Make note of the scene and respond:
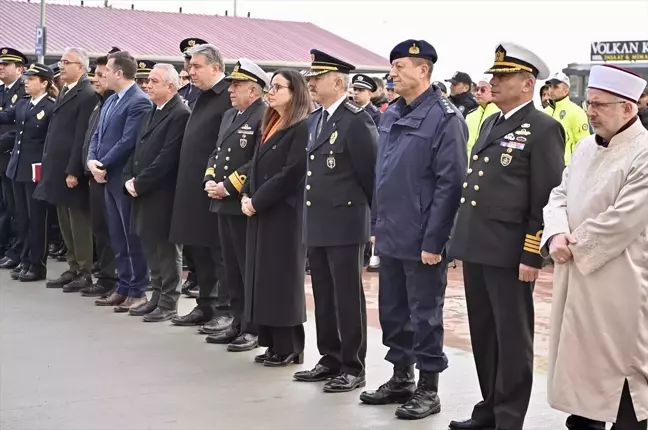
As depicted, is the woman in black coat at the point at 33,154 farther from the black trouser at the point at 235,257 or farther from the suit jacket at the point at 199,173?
the black trouser at the point at 235,257

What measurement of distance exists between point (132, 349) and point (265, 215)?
126 centimetres

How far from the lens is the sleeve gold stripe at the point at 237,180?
6551 mm

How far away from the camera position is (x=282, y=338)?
20.7 ft

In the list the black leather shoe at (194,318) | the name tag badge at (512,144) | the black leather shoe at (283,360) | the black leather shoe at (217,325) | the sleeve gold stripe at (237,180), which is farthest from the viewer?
the black leather shoe at (194,318)

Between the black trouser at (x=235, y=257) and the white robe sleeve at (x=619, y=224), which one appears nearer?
the white robe sleeve at (x=619, y=224)

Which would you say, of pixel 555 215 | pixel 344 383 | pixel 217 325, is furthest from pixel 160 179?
pixel 555 215

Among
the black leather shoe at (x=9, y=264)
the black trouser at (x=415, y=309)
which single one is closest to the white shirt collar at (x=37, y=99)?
the black leather shoe at (x=9, y=264)

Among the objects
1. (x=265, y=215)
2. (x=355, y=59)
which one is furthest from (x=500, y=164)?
(x=355, y=59)

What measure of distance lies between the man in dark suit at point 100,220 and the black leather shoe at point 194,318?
130 cm

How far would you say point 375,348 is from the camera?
22.2ft

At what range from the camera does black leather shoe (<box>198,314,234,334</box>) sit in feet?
23.4

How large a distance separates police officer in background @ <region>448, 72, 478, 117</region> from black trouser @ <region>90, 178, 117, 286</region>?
4.28 metres

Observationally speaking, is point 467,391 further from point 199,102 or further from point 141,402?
point 199,102

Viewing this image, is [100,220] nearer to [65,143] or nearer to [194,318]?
[65,143]
